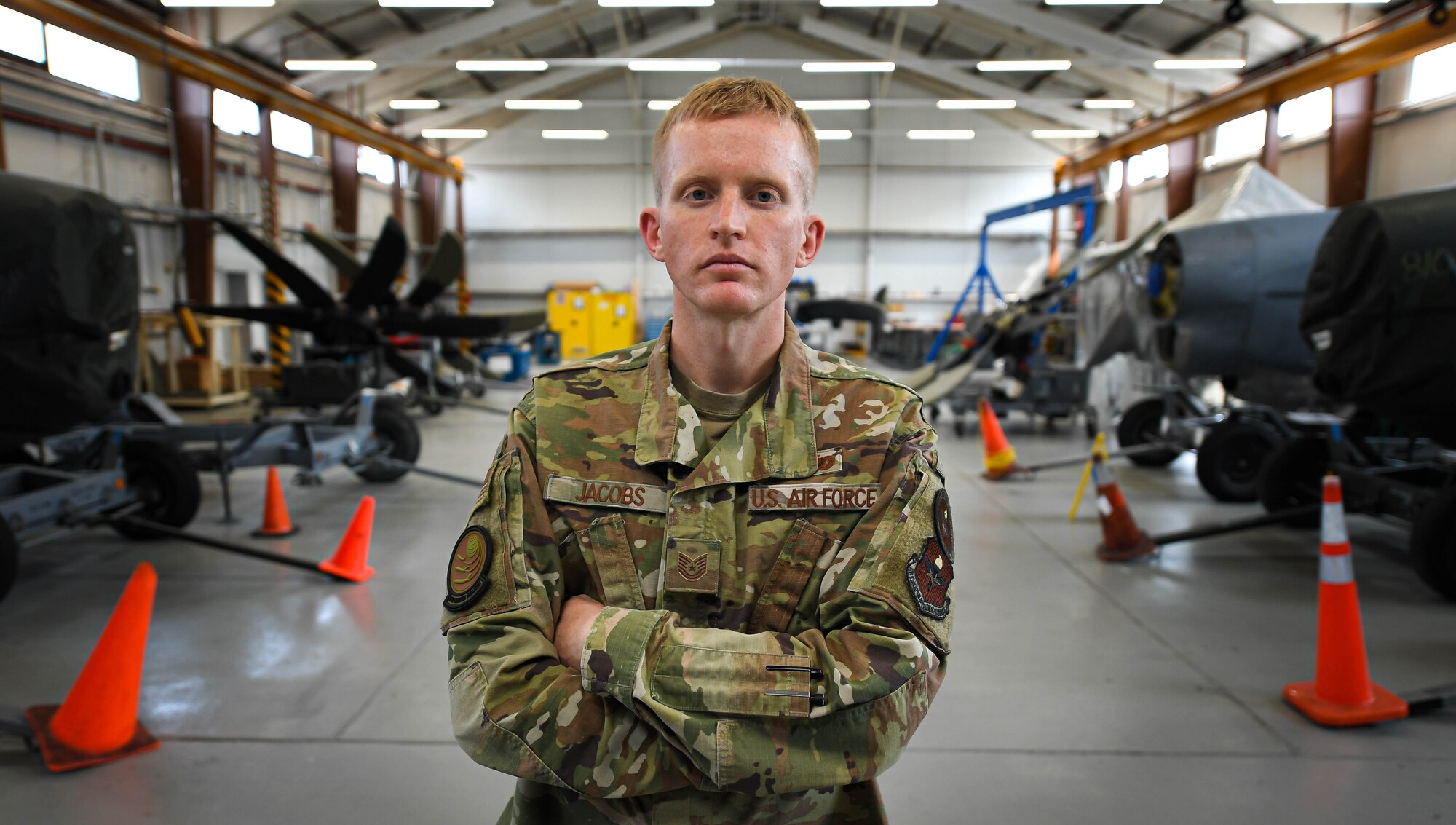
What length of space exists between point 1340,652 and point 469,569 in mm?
3073

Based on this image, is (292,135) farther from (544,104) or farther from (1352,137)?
(1352,137)

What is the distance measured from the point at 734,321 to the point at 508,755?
67 cm

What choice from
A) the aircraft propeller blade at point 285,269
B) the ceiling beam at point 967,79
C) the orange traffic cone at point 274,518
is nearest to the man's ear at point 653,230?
the orange traffic cone at point 274,518

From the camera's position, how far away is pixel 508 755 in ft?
3.44

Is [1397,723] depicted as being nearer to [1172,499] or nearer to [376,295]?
[1172,499]

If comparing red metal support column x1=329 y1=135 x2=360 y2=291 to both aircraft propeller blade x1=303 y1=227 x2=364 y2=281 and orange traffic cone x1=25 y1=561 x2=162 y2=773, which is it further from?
orange traffic cone x1=25 y1=561 x2=162 y2=773

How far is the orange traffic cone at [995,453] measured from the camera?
701 cm

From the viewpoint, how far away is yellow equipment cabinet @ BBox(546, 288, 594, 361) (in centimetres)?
2166

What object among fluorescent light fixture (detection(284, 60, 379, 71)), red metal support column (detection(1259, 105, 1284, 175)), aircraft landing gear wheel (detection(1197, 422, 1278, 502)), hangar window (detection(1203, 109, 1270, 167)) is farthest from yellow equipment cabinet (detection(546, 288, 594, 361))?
aircraft landing gear wheel (detection(1197, 422, 1278, 502))

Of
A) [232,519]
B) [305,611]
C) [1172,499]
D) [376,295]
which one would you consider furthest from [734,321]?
[376,295]

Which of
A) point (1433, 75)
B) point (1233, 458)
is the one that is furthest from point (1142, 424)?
point (1433, 75)

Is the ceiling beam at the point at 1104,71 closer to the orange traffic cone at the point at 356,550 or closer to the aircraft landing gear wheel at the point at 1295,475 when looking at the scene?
the aircraft landing gear wheel at the point at 1295,475

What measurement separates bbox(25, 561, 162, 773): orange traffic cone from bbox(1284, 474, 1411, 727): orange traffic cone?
3964 millimetres

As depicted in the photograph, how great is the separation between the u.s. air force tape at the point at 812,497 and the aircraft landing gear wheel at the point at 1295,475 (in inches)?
196
